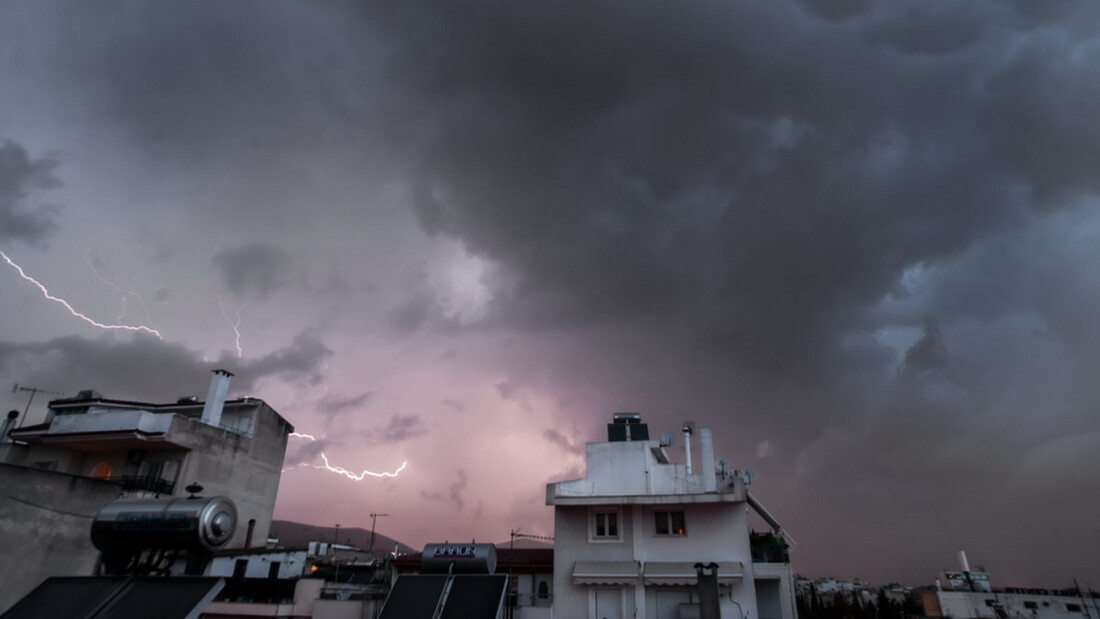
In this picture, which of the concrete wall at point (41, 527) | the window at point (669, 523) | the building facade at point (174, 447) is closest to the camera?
the concrete wall at point (41, 527)

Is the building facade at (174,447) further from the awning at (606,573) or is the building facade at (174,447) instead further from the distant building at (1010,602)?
the distant building at (1010,602)

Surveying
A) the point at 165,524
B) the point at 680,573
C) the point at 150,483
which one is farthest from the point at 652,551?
the point at 150,483

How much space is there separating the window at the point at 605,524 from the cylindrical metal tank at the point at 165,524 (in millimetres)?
20648

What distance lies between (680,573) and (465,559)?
10902 mm

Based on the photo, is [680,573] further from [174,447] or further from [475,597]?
[174,447]

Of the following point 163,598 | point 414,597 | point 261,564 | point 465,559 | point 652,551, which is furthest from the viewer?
point 261,564

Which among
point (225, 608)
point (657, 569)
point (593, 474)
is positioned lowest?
point (225, 608)

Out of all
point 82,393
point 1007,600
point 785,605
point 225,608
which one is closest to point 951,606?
point 1007,600

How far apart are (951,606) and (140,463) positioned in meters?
66.0

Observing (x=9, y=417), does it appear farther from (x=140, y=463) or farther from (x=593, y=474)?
(x=593, y=474)

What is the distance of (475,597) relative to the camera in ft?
40.7

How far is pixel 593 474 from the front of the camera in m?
27.4

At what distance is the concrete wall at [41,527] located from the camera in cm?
1121

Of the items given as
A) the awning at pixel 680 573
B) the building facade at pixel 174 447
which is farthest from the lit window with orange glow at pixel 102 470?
the awning at pixel 680 573
